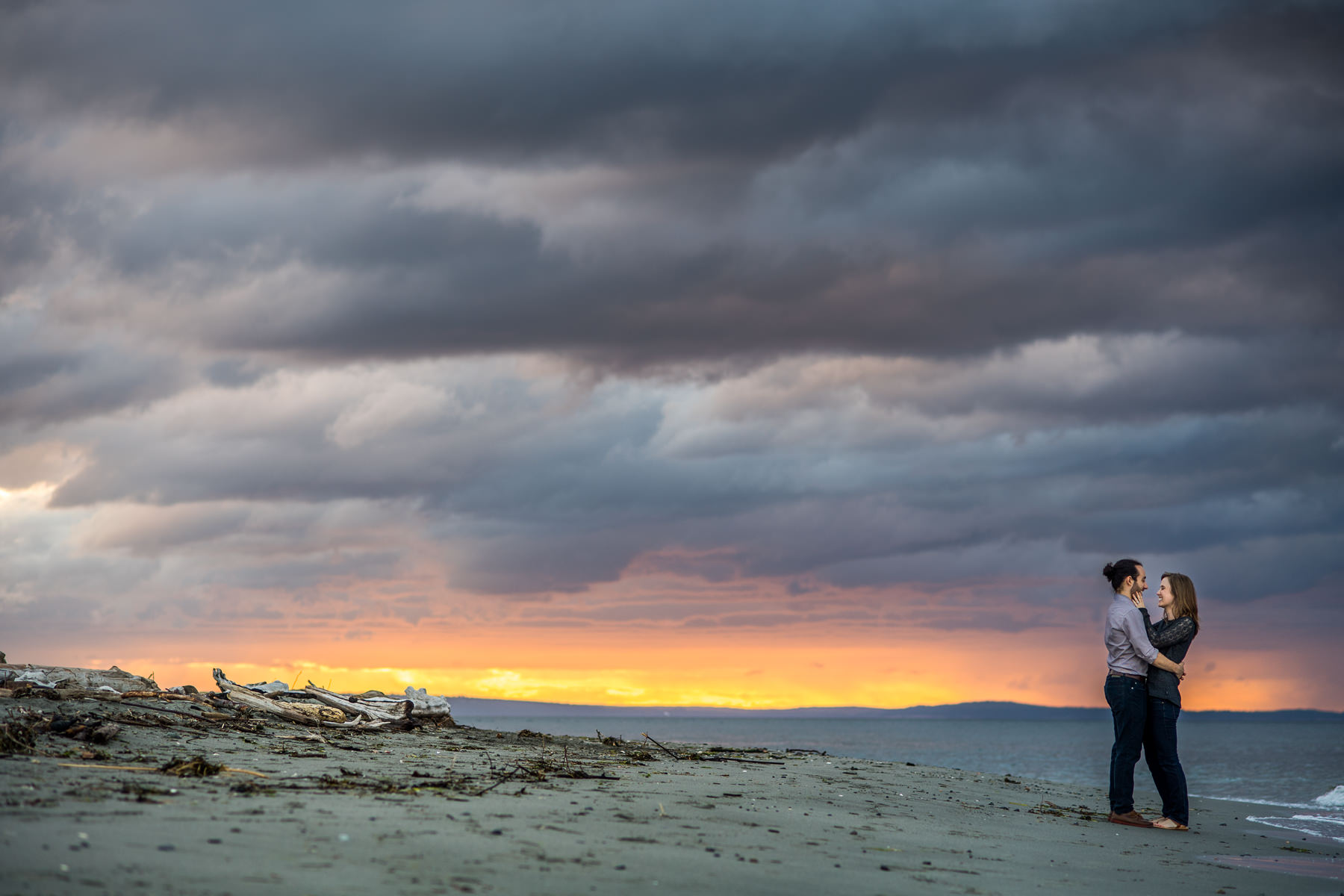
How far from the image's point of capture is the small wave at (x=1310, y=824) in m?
14.9

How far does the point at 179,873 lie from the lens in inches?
209

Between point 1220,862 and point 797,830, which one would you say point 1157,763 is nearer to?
point 1220,862

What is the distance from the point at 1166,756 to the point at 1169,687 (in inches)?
31.2

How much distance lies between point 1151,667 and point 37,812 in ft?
36.2

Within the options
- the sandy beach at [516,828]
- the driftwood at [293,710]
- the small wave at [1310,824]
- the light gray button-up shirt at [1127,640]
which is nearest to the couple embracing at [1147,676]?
the light gray button-up shirt at [1127,640]

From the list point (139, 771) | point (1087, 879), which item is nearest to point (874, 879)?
point (1087, 879)

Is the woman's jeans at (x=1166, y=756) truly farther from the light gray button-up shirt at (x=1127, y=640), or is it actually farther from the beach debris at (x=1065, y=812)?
the beach debris at (x=1065, y=812)

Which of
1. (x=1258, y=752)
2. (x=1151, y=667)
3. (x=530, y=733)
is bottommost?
(x=1258, y=752)

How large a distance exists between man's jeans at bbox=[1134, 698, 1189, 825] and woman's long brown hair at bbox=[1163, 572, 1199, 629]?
0.97 m

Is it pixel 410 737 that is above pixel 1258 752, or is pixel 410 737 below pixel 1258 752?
above

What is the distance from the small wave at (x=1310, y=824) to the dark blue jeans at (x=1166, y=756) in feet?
11.7

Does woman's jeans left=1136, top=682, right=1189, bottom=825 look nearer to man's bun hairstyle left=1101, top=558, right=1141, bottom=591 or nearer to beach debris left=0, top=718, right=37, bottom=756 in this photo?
man's bun hairstyle left=1101, top=558, right=1141, bottom=591

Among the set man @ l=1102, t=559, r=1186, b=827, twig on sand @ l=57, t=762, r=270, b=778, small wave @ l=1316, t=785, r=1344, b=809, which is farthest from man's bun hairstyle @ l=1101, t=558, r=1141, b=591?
small wave @ l=1316, t=785, r=1344, b=809

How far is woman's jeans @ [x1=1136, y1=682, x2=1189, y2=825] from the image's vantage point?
11883 mm
